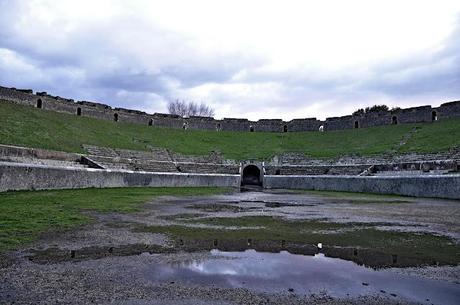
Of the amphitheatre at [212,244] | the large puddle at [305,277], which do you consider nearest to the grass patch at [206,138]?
the amphitheatre at [212,244]

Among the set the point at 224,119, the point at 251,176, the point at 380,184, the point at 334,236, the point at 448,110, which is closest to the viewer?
the point at 334,236

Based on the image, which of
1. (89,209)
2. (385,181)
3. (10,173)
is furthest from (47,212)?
(385,181)

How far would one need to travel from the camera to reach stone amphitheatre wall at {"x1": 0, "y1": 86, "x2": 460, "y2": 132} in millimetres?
40487

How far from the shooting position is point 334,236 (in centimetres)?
827

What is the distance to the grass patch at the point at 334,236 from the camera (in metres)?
6.83

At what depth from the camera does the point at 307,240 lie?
782 centimetres

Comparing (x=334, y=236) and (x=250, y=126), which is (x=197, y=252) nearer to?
(x=334, y=236)

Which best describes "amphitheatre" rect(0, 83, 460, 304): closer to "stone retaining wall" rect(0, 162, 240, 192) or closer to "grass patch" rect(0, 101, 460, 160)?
"stone retaining wall" rect(0, 162, 240, 192)

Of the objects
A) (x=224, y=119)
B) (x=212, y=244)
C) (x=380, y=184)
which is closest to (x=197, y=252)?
(x=212, y=244)

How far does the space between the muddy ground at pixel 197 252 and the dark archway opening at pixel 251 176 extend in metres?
28.7

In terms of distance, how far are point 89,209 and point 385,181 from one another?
19277mm

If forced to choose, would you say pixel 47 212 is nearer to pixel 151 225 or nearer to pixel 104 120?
pixel 151 225

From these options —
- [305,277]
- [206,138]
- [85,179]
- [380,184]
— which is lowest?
[305,277]

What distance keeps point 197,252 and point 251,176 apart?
36098mm
